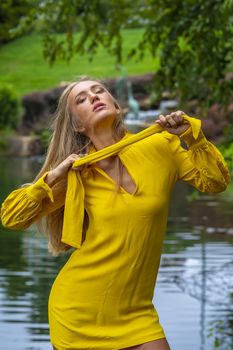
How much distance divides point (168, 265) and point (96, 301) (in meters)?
7.85

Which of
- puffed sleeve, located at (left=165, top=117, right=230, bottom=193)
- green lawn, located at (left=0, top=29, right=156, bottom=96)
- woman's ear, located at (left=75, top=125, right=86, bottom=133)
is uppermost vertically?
woman's ear, located at (left=75, top=125, right=86, bottom=133)

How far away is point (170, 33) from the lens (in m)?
9.12

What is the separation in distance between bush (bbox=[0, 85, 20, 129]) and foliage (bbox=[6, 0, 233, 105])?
106 feet

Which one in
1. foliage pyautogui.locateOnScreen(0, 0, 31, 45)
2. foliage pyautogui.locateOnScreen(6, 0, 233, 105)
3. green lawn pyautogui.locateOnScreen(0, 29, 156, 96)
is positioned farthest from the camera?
green lawn pyautogui.locateOnScreen(0, 29, 156, 96)

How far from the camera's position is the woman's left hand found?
412cm

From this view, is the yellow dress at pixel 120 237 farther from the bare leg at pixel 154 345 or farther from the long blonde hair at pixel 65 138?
the long blonde hair at pixel 65 138

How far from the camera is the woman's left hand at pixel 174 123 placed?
13.5 feet

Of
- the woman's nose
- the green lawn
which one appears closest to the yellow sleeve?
the woman's nose

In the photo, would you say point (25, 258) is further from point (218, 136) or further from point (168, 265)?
point (218, 136)

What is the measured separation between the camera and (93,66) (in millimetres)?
58188

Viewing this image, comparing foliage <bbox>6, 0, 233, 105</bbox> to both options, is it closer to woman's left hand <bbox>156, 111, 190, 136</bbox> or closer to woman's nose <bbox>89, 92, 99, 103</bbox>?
woman's nose <bbox>89, 92, 99, 103</bbox>

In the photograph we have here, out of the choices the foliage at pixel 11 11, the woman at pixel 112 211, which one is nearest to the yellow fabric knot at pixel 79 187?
the woman at pixel 112 211

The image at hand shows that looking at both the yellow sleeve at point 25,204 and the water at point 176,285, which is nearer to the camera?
the yellow sleeve at point 25,204

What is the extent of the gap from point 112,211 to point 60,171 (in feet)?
0.81
